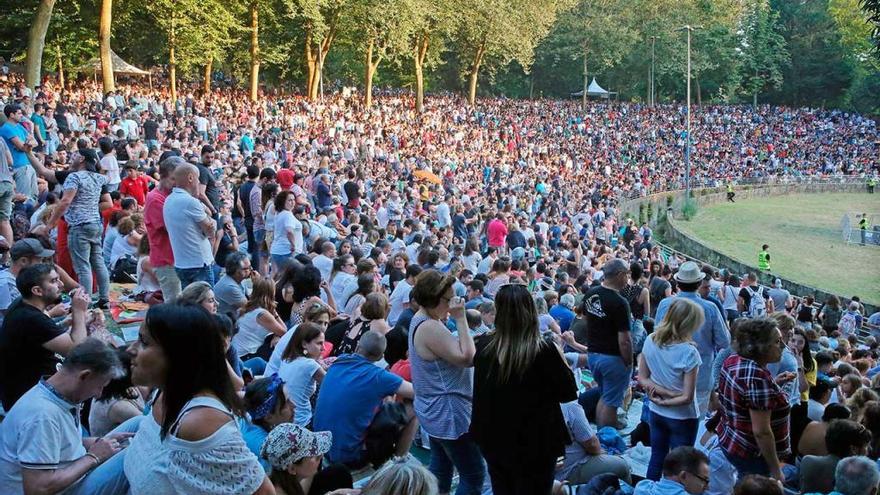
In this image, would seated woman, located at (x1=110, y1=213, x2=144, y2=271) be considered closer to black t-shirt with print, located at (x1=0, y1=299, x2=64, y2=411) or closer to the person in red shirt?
the person in red shirt

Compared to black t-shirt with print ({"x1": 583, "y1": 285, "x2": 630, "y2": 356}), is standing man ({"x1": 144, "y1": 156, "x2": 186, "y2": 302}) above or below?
above

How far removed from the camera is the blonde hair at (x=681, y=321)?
5.76 m

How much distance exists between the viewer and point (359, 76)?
2397 inches

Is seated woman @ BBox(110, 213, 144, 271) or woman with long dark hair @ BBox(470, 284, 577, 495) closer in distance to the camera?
woman with long dark hair @ BBox(470, 284, 577, 495)

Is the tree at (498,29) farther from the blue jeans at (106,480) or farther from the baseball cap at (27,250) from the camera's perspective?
the blue jeans at (106,480)

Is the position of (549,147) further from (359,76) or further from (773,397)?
(773,397)

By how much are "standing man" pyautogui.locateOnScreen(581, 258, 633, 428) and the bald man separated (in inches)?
136

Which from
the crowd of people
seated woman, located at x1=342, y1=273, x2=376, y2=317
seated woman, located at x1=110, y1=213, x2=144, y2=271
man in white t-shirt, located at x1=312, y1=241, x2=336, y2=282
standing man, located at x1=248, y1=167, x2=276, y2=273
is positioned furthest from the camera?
standing man, located at x1=248, y1=167, x2=276, y2=273

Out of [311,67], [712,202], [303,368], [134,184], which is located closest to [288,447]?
[303,368]

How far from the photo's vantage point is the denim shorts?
7.06 m

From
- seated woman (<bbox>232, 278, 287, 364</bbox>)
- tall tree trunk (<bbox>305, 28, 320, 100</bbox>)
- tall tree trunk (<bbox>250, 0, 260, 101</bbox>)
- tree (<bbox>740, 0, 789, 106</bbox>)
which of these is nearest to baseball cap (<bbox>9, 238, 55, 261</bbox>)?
seated woman (<bbox>232, 278, 287, 364</bbox>)

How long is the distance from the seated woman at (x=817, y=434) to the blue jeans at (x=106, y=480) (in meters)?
4.67

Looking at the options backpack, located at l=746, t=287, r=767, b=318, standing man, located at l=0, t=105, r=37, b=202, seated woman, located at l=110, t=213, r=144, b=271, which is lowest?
backpack, located at l=746, t=287, r=767, b=318

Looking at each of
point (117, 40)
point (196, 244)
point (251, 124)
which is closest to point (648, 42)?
point (117, 40)
